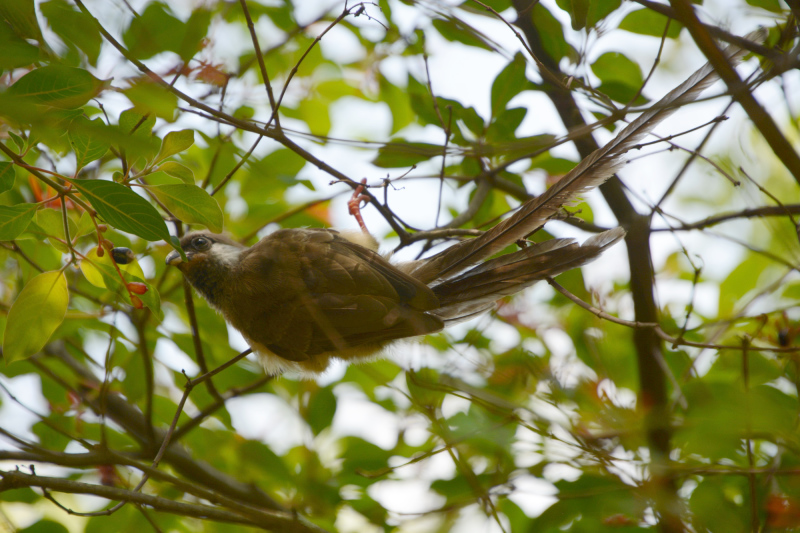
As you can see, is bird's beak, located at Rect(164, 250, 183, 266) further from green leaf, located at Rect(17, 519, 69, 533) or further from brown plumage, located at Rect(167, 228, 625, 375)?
green leaf, located at Rect(17, 519, 69, 533)

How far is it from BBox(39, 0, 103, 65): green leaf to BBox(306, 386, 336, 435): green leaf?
186 cm

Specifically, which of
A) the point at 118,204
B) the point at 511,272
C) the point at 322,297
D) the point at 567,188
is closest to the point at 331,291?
the point at 322,297

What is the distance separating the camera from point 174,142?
6.48 ft

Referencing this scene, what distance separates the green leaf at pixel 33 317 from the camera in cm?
185

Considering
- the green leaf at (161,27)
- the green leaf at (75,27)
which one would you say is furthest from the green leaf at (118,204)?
the green leaf at (161,27)

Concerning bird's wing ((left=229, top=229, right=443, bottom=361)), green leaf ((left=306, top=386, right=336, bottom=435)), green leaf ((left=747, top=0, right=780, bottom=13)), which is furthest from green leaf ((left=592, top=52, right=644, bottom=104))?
green leaf ((left=306, top=386, right=336, bottom=435))

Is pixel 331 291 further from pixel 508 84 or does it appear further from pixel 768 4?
pixel 768 4

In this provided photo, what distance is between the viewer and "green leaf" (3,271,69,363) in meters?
1.85

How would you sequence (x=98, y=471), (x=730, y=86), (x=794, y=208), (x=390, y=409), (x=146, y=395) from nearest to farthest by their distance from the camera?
(x=730, y=86) < (x=794, y=208) < (x=146, y=395) < (x=98, y=471) < (x=390, y=409)

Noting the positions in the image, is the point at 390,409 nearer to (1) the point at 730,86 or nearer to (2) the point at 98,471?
(2) the point at 98,471

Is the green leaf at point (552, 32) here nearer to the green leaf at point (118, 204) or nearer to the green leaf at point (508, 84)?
the green leaf at point (508, 84)

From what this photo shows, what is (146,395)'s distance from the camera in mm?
2717

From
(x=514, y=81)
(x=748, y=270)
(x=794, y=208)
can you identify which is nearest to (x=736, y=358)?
(x=748, y=270)

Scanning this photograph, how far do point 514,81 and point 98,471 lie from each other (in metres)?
2.84
